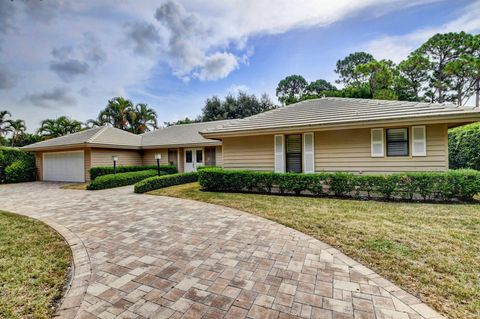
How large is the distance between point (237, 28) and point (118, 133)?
41.6 ft

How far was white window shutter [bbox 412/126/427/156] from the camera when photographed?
7.29m

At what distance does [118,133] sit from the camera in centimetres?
1702

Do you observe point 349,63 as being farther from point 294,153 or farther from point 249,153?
point 249,153

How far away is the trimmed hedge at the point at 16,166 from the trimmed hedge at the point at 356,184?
1589 centimetres

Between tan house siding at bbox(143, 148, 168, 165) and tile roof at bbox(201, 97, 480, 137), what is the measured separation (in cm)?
808

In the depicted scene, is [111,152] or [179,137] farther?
[179,137]

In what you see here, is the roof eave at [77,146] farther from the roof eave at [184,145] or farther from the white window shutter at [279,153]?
the white window shutter at [279,153]

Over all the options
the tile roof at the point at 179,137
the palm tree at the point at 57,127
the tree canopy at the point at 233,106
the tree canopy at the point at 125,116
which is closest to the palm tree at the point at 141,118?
the tree canopy at the point at 125,116

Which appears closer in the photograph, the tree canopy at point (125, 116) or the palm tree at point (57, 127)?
the palm tree at point (57, 127)

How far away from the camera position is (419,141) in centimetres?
734

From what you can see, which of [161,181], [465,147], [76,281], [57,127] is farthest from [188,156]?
[57,127]

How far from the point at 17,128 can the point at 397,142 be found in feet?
118

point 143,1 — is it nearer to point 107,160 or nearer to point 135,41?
point 135,41

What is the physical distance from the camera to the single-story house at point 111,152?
46.4 ft
